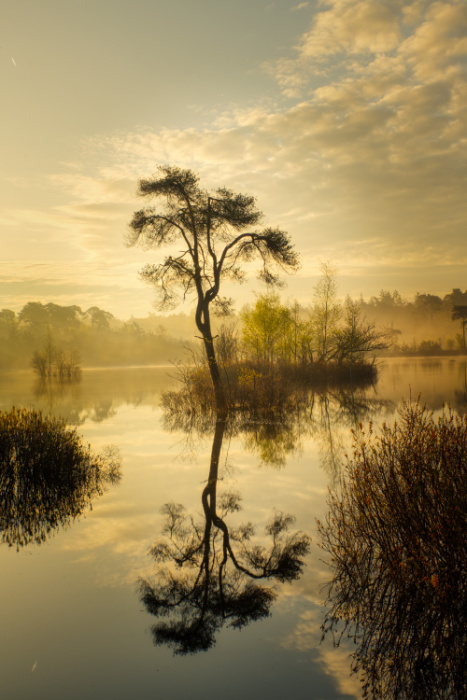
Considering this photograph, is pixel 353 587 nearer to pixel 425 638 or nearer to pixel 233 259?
pixel 425 638

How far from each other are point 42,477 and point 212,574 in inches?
208

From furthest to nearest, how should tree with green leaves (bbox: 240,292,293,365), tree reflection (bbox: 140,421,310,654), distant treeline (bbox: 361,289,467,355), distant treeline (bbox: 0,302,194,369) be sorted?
distant treeline (bbox: 361,289,467,355) → distant treeline (bbox: 0,302,194,369) → tree with green leaves (bbox: 240,292,293,365) → tree reflection (bbox: 140,421,310,654)

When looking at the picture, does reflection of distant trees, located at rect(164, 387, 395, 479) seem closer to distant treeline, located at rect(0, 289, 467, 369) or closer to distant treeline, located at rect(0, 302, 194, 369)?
distant treeline, located at rect(0, 289, 467, 369)

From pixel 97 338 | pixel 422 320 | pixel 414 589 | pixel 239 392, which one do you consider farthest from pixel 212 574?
pixel 422 320

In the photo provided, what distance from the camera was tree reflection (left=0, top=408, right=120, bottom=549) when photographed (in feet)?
28.4

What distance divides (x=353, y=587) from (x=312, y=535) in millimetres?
1980

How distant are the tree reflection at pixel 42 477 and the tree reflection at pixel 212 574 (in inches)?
85.0

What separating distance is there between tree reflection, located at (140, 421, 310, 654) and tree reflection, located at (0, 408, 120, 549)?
2.16 metres

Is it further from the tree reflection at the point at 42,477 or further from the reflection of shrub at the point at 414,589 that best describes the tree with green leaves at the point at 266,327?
the reflection of shrub at the point at 414,589

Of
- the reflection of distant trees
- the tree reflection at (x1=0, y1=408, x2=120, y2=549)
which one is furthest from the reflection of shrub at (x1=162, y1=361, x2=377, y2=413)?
the tree reflection at (x1=0, y1=408, x2=120, y2=549)

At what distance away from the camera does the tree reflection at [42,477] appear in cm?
866

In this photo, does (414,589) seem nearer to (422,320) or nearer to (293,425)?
(293,425)

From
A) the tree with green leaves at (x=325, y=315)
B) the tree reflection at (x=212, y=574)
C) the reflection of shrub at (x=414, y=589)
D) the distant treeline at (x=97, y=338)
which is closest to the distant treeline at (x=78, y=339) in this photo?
the distant treeline at (x=97, y=338)

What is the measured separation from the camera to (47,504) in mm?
9227
